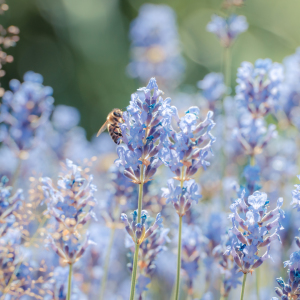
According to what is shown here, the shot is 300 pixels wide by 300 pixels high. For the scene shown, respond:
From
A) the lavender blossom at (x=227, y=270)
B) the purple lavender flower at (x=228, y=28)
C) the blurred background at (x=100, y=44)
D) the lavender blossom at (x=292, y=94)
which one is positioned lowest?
the lavender blossom at (x=227, y=270)

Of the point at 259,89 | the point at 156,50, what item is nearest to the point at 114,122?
the point at 259,89

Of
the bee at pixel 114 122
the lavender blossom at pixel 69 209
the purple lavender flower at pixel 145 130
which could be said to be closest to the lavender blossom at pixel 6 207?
the lavender blossom at pixel 69 209

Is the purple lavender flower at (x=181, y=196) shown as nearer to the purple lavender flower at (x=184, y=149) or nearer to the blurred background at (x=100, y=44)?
the purple lavender flower at (x=184, y=149)

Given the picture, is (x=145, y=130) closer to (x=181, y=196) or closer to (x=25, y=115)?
(x=181, y=196)

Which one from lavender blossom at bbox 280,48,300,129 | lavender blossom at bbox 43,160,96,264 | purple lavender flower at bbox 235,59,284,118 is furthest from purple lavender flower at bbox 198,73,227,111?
lavender blossom at bbox 43,160,96,264

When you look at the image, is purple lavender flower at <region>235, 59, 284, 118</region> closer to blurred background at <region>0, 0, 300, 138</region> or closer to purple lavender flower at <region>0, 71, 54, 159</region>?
purple lavender flower at <region>0, 71, 54, 159</region>

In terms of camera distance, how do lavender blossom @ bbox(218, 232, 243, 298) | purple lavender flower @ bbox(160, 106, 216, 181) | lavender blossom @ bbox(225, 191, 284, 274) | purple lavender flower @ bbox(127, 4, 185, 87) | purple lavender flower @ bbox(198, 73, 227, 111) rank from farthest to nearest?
purple lavender flower @ bbox(127, 4, 185, 87), purple lavender flower @ bbox(198, 73, 227, 111), lavender blossom @ bbox(218, 232, 243, 298), purple lavender flower @ bbox(160, 106, 216, 181), lavender blossom @ bbox(225, 191, 284, 274)
